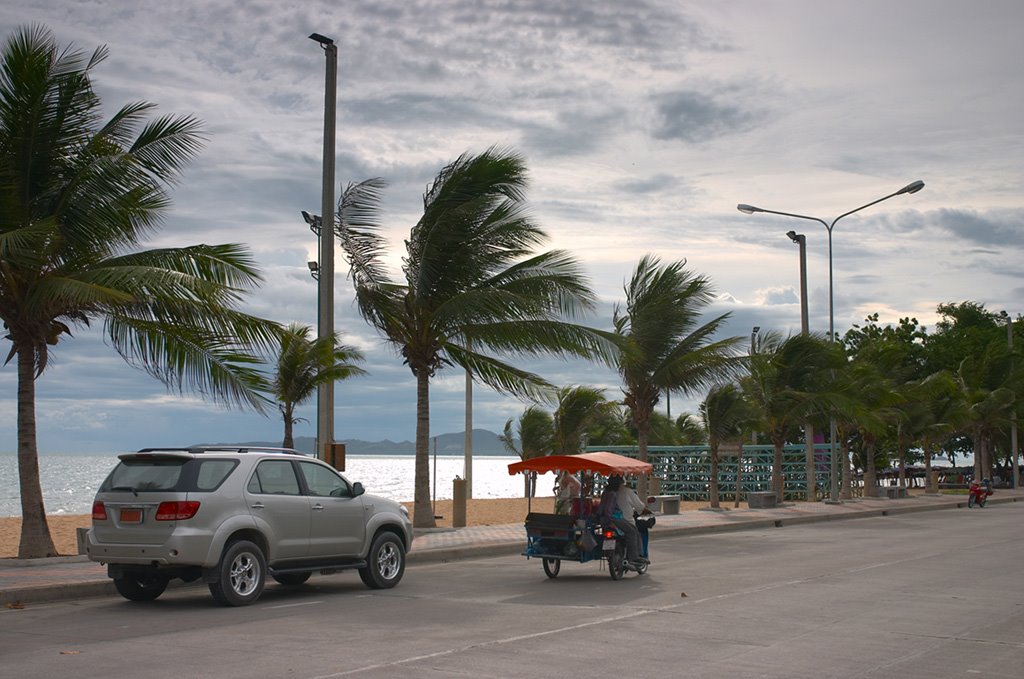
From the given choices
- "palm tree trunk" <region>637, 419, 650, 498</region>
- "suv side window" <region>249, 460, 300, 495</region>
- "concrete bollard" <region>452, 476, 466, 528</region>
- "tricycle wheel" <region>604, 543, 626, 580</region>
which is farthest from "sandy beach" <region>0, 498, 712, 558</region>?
"tricycle wheel" <region>604, 543, 626, 580</region>

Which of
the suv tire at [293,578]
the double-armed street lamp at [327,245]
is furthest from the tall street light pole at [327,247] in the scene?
the suv tire at [293,578]

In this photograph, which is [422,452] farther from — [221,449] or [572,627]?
[572,627]

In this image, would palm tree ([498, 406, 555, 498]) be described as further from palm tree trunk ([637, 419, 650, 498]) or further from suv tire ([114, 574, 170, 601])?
suv tire ([114, 574, 170, 601])

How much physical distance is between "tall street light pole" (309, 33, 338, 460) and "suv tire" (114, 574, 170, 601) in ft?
19.1

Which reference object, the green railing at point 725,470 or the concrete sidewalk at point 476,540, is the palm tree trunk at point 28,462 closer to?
the concrete sidewalk at point 476,540

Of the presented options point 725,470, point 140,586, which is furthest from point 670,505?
point 140,586

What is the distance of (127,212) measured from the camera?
18422 mm

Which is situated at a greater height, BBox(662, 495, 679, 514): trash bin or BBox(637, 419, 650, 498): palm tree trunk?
BBox(637, 419, 650, 498): palm tree trunk

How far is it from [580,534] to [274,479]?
493cm

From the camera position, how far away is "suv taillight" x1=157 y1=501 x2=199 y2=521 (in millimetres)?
12992

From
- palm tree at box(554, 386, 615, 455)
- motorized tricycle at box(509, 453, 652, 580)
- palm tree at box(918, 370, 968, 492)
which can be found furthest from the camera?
palm tree at box(918, 370, 968, 492)

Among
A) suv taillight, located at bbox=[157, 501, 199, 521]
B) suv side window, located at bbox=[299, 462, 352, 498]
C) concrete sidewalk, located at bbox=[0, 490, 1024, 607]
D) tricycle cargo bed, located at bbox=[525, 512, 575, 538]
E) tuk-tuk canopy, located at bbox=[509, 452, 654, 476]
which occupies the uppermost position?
tuk-tuk canopy, located at bbox=[509, 452, 654, 476]

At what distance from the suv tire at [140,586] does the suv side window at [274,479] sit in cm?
156

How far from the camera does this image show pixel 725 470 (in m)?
51.5
